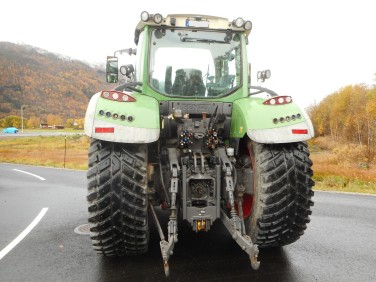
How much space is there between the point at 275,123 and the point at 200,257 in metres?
1.84

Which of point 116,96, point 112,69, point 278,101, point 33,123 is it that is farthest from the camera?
point 33,123

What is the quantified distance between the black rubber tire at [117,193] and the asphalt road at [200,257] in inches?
19.0

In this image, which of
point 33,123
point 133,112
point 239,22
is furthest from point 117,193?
Answer: point 33,123

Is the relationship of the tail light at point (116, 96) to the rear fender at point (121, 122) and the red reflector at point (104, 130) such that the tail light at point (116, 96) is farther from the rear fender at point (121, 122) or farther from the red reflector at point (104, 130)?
the red reflector at point (104, 130)

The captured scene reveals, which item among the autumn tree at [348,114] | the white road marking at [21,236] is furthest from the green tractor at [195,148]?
the autumn tree at [348,114]

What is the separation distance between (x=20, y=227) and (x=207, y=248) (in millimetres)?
3530

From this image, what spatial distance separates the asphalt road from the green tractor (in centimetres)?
27

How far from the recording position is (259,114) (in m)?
3.98

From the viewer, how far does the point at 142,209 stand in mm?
3754

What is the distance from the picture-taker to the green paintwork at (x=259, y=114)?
12.7 ft

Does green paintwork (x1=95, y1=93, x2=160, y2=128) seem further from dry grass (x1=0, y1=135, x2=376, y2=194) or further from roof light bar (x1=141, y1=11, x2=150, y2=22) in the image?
dry grass (x1=0, y1=135, x2=376, y2=194)

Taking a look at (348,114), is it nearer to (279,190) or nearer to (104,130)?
(279,190)

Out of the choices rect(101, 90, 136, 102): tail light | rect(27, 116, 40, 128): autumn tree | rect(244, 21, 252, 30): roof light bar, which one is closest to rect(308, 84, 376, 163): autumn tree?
rect(244, 21, 252, 30): roof light bar

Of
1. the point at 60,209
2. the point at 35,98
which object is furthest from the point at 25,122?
the point at 60,209
